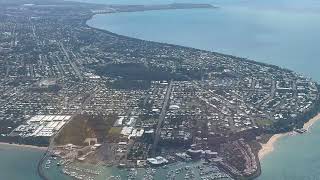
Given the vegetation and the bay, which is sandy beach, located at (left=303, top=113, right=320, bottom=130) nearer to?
the vegetation

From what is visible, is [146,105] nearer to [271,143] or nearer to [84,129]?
[84,129]

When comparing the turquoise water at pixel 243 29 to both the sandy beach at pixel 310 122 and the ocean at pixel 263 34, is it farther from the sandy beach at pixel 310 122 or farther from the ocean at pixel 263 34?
the sandy beach at pixel 310 122

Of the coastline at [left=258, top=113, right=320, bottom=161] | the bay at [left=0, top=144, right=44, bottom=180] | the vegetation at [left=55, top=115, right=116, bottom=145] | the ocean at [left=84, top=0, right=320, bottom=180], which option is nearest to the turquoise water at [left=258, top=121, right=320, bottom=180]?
the ocean at [left=84, top=0, right=320, bottom=180]

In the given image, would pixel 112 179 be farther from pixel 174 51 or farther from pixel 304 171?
pixel 174 51

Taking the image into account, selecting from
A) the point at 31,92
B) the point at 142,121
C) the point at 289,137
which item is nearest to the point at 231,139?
the point at 289,137

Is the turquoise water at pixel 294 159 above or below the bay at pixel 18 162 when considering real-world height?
above

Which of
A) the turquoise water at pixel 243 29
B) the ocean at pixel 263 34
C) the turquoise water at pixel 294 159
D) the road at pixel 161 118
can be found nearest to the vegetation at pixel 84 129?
the road at pixel 161 118

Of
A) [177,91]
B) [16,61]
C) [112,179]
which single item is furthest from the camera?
[16,61]
